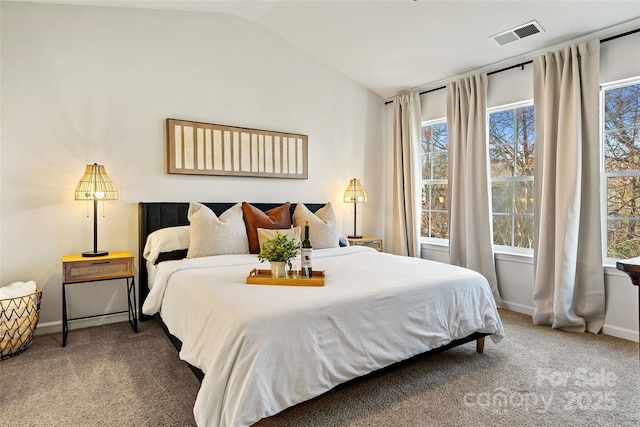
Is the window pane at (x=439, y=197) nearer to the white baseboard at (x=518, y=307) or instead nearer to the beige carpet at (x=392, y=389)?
the white baseboard at (x=518, y=307)

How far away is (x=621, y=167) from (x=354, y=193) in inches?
105

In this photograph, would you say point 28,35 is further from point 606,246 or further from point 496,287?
point 606,246

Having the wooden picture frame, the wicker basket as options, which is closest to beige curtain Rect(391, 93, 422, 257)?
the wooden picture frame

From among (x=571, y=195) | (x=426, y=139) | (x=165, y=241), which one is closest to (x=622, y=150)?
(x=571, y=195)

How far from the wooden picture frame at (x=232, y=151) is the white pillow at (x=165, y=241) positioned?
26.8 inches

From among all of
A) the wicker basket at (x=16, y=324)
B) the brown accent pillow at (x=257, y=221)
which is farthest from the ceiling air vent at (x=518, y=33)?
the wicker basket at (x=16, y=324)

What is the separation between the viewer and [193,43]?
12.4ft

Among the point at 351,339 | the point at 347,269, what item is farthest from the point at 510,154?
the point at 351,339

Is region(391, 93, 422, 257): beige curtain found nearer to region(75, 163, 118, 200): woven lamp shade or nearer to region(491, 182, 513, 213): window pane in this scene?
region(491, 182, 513, 213): window pane

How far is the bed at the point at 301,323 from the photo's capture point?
1599 millimetres

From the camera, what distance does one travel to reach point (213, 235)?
3.17 meters

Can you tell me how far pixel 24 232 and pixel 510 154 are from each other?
4659mm

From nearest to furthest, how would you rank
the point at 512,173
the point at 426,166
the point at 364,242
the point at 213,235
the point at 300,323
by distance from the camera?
the point at 300,323, the point at 213,235, the point at 512,173, the point at 364,242, the point at 426,166

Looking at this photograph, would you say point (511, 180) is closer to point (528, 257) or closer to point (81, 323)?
point (528, 257)
